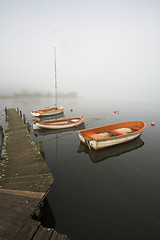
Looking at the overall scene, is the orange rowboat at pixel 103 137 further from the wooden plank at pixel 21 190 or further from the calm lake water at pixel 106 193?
the wooden plank at pixel 21 190

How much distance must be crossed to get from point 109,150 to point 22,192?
409 inches

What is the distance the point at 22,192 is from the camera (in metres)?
5.77

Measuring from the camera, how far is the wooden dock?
4195mm

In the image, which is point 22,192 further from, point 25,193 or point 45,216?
point 45,216

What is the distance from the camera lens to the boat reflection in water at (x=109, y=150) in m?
12.4

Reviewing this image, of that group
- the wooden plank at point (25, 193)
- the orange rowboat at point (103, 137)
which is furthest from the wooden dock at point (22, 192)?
the orange rowboat at point (103, 137)

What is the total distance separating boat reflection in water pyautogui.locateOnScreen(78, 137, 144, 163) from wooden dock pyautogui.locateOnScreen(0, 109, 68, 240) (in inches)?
239

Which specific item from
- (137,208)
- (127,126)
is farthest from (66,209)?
(127,126)

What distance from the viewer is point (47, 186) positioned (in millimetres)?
6180

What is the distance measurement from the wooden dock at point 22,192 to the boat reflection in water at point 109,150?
608 centimetres

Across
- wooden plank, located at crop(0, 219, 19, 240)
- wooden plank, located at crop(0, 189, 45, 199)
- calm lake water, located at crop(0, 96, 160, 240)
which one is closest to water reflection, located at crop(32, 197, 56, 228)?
calm lake water, located at crop(0, 96, 160, 240)

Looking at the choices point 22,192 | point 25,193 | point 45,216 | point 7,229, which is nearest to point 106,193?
point 45,216

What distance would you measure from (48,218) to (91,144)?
26.7ft

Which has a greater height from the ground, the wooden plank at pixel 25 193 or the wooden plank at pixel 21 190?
the wooden plank at pixel 25 193
